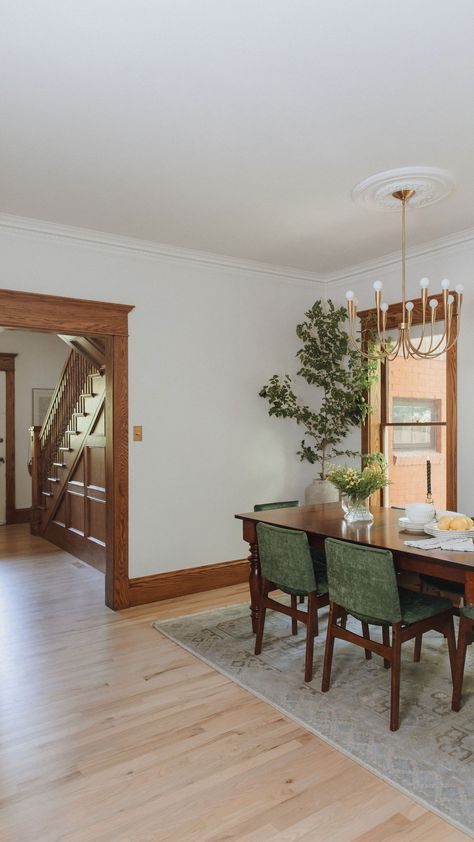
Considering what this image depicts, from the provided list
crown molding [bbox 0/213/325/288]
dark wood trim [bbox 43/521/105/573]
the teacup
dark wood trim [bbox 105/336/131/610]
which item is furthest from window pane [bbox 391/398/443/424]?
dark wood trim [bbox 43/521/105/573]

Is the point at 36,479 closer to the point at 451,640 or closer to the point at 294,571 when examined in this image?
the point at 294,571

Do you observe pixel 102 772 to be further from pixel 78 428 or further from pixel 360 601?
pixel 78 428

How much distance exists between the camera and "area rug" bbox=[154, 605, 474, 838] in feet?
7.47

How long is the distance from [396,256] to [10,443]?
5.66 metres

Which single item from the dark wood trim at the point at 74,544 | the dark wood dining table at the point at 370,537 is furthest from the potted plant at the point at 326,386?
the dark wood trim at the point at 74,544

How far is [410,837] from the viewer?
196cm

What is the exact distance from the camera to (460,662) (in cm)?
277

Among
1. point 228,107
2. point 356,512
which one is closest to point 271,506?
point 356,512

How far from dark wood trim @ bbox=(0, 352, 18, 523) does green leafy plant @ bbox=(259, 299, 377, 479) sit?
4309 mm

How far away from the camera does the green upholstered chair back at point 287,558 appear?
3.13m

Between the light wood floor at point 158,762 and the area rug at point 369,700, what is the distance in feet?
0.26

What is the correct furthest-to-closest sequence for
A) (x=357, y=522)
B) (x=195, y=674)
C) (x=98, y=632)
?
(x=98, y=632), (x=357, y=522), (x=195, y=674)

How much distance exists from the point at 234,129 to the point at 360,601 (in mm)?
2315

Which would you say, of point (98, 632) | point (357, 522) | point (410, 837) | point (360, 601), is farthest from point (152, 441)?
point (410, 837)
